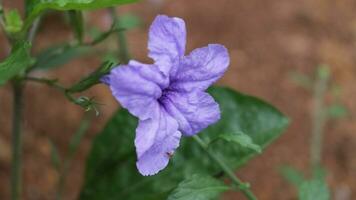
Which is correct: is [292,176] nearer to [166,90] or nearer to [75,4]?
[166,90]

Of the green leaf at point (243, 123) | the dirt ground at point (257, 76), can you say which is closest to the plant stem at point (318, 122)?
the dirt ground at point (257, 76)

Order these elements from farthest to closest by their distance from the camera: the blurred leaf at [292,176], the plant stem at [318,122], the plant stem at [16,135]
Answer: the plant stem at [318,122], the blurred leaf at [292,176], the plant stem at [16,135]

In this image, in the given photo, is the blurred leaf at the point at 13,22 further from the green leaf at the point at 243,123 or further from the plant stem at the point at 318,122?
the plant stem at the point at 318,122

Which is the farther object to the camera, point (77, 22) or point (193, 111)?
point (77, 22)

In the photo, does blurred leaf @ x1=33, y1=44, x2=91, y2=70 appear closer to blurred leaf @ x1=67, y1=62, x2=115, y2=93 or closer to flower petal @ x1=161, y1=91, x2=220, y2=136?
blurred leaf @ x1=67, y1=62, x2=115, y2=93

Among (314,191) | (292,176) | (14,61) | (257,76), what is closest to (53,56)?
(14,61)

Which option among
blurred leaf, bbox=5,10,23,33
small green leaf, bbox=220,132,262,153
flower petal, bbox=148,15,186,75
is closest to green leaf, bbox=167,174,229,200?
small green leaf, bbox=220,132,262,153

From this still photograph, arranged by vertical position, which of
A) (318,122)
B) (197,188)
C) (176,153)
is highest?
(197,188)
